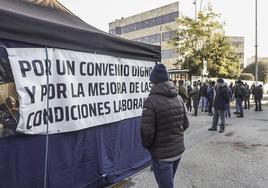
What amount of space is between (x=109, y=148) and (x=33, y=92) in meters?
1.70

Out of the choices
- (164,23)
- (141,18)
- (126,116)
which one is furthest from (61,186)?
(141,18)

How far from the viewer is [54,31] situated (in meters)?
3.65

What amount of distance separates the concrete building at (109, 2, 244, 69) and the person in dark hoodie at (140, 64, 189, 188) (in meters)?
44.1

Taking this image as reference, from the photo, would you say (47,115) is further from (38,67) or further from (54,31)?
(54,31)

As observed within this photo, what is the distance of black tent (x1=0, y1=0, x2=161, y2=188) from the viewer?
3197mm

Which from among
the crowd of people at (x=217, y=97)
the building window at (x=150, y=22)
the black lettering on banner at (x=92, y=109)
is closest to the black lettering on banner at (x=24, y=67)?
the black lettering on banner at (x=92, y=109)

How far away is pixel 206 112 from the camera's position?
15750 mm

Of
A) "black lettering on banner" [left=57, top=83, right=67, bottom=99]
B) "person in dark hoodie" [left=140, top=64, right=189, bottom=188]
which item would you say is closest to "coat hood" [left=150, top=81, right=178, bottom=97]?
"person in dark hoodie" [left=140, top=64, right=189, bottom=188]

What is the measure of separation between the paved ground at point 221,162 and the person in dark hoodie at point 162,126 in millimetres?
1771

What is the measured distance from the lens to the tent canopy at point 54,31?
→ 3.18m

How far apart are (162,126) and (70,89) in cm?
145

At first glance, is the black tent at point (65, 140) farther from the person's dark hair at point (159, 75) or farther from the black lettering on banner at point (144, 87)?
the person's dark hair at point (159, 75)

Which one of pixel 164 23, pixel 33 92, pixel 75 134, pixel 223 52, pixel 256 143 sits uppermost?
pixel 164 23

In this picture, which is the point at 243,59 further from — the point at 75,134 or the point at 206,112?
the point at 75,134
